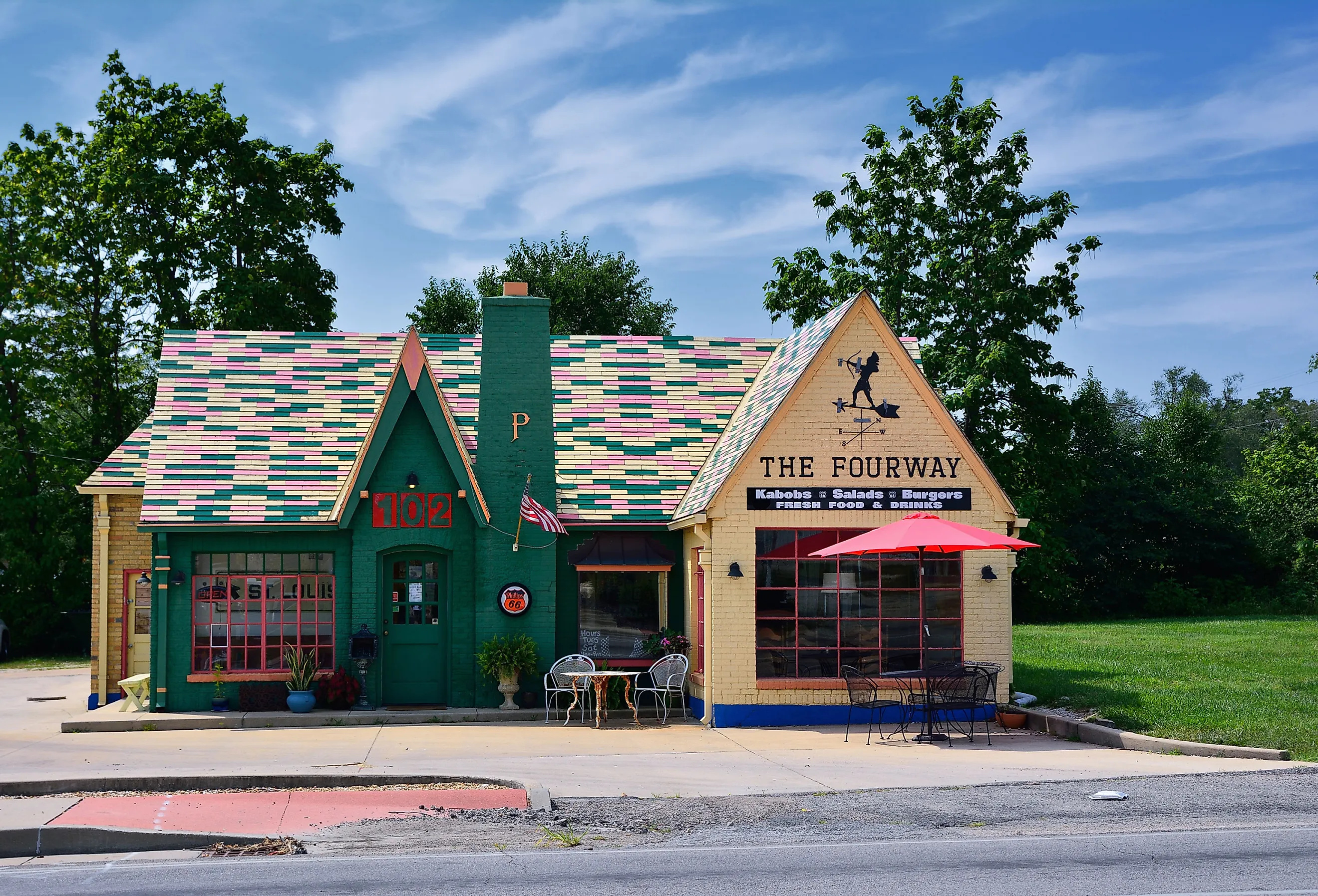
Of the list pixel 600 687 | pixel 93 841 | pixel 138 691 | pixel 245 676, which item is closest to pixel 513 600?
pixel 600 687

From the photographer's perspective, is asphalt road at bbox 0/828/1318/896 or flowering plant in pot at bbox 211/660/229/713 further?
flowering plant in pot at bbox 211/660/229/713

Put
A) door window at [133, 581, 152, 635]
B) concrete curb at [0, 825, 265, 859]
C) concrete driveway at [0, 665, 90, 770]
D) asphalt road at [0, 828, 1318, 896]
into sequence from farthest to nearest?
door window at [133, 581, 152, 635] < concrete driveway at [0, 665, 90, 770] < concrete curb at [0, 825, 265, 859] < asphalt road at [0, 828, 1318, 896]

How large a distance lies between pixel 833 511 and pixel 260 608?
895 cm

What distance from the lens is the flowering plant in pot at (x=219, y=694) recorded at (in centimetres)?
1756

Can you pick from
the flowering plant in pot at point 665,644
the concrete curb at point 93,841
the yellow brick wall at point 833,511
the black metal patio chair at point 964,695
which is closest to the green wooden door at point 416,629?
the flowering plant in pot at point 665,644

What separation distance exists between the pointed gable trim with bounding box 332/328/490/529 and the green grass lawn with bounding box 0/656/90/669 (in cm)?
1461

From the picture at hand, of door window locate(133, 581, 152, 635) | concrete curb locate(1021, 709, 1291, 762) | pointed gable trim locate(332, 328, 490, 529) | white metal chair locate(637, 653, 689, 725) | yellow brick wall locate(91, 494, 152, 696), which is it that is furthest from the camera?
door window locate(133, 581, 152, 635)

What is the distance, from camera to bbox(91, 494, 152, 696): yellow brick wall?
20.0 metres

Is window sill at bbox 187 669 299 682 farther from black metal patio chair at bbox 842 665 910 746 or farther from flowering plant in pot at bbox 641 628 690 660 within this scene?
black metal patio chair at bbox 842 665 910 746

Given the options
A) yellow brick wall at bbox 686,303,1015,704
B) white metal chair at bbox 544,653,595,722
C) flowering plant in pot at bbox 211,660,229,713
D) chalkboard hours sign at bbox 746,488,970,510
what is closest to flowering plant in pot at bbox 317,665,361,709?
flowering plant in pot at bbox 211,660,229,713

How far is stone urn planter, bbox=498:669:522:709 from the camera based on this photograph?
17641 millimetres

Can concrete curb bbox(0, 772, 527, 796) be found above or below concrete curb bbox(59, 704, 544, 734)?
above

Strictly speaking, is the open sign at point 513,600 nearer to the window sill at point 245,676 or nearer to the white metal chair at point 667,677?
the white metal chair at point 667,677

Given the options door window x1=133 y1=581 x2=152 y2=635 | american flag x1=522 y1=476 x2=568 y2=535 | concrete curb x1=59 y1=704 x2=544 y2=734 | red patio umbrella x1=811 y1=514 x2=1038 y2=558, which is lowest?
concrete curb x1=59 y1=704 x2=544 y2=734
